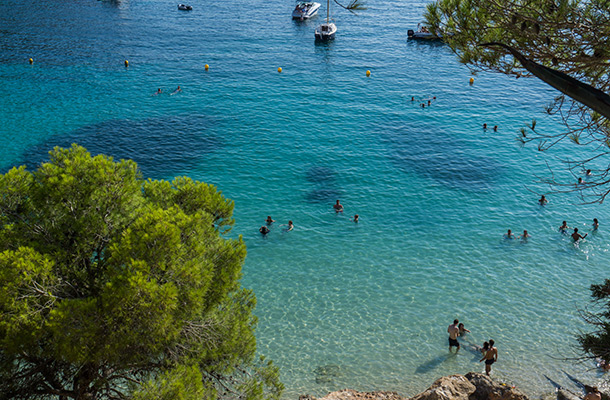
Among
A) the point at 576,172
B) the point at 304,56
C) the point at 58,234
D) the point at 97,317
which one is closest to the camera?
the point at 97,317

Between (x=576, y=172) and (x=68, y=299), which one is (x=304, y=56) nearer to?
(x=576, y=172)

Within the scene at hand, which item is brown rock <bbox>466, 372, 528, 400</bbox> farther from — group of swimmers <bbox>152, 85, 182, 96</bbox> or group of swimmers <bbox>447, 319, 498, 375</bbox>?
group of swimmers <bbox>152, 85, 182, 96</bbox>

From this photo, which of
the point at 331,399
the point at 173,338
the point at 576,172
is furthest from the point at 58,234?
the point at 576,172

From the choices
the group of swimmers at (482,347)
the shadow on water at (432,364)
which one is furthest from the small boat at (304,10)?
the shadow on water at (432,364)

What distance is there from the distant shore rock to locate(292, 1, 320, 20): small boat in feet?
191

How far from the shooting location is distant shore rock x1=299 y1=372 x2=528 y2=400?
1392 centimetres

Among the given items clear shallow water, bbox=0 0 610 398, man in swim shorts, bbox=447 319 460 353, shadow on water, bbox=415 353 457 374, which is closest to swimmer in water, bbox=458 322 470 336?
man in swim shorts, bbox=447 319 460 353

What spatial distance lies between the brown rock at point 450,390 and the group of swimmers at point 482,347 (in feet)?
10.5

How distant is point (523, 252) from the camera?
24750 mm

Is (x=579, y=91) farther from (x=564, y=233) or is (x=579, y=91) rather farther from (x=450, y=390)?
(x=564, y=233)

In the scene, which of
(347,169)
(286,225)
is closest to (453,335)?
(286,225)

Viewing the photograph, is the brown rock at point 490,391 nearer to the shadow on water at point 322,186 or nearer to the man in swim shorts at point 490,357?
the man in swim shorts at point 490,357

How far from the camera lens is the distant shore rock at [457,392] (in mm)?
13922

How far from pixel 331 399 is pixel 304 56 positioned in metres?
44.2
